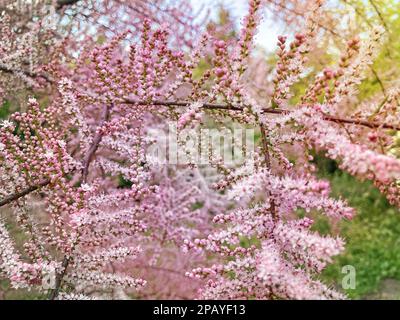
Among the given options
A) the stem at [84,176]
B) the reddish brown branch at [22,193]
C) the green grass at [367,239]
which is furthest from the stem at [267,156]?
the green grass at [367,239]

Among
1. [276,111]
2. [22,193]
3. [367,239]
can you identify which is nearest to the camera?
[276,111]

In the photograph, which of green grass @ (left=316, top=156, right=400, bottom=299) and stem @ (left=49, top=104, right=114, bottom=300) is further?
green grass @ (left=316, top=156, right=400, bottom=299)

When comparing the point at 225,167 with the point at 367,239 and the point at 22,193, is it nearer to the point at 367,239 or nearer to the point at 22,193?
the point at 22,193

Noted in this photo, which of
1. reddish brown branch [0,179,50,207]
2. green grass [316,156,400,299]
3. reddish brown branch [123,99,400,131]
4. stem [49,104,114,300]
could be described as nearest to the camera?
reddish brown branch [123,99,400,131]

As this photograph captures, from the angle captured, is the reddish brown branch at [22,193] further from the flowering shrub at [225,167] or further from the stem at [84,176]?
the stem at [84,176]

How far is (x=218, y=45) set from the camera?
79.6 inches

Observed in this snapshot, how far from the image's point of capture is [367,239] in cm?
1168

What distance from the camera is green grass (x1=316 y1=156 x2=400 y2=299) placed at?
9.92 m

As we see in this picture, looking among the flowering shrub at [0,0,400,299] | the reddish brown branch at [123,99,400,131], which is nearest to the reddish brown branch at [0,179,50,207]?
the flowering shrub at [0,0,400,299]

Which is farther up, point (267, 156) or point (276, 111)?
point (276, 111)

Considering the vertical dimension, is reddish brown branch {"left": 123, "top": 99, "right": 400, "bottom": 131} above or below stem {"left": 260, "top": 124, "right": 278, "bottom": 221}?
above

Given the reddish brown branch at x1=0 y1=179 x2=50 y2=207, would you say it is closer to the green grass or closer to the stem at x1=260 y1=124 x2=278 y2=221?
the stem at x1=260 y1=124 x2=278 y2=221

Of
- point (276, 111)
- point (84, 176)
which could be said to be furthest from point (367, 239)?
point (276, 111)
